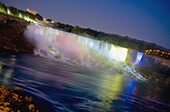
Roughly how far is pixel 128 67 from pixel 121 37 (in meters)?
27.2

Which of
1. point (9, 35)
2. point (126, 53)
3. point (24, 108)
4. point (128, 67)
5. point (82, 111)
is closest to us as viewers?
point (24, 108)

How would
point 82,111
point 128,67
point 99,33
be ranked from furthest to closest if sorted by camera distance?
point 99,33, point 128,67, point 82,111

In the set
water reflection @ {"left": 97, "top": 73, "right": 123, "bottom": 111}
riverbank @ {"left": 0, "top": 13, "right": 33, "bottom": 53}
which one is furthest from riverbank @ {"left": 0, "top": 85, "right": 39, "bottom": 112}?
riverbank @ {"left": 0, "top": 13, "right": 33, "bottom": 53}

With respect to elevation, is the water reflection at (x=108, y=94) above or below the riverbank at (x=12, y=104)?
below

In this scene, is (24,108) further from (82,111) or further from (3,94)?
(82,111)

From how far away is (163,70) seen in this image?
15.4m

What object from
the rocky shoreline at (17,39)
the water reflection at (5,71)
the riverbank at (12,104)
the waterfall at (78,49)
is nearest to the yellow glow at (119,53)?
the waterfall at (78,49)

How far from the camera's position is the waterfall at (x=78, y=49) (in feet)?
46.9

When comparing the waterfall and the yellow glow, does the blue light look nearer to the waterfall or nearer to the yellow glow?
the waterfall

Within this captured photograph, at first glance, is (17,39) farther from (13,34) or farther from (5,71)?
(5,71)

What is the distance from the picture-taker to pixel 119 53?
16766mm

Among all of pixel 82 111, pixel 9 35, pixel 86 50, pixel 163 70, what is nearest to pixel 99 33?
pixel 86 50

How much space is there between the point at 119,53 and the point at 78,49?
5.14m

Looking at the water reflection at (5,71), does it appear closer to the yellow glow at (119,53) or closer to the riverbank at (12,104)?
the riverbank at (12,104)
